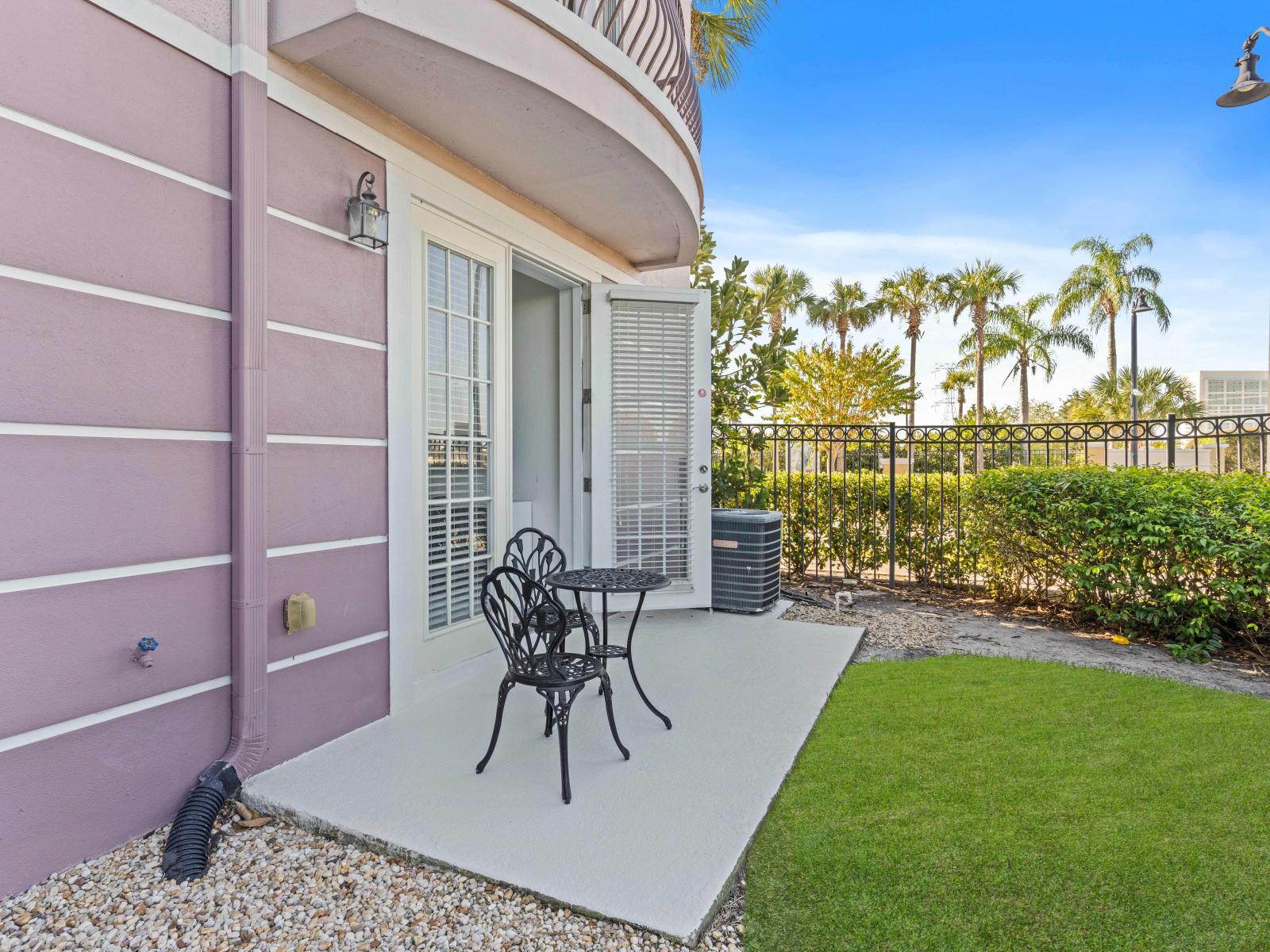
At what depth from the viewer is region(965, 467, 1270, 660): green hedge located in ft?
12.8

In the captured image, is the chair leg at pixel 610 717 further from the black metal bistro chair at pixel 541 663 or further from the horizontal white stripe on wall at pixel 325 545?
the horizontal white stripe on wall at pixel 325 545

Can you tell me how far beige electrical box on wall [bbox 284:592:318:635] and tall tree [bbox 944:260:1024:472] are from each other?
26502 millimetres

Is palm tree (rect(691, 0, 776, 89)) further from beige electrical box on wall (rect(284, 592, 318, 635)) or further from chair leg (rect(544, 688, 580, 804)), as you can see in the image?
chair leg (rect(544, 688, 580, 804))

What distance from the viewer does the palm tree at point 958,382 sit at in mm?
27078

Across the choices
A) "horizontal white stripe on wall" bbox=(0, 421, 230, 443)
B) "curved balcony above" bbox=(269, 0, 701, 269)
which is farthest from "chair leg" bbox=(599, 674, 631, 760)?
"curved balcony above" bbox=(269, 0, 701, 269)

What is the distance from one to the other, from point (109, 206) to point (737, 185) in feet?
43.3

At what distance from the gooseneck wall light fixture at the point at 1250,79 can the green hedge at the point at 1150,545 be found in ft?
9.23

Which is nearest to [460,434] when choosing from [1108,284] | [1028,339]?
[1028,339]

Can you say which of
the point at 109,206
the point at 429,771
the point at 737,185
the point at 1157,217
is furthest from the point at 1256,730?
the point at 1157,217

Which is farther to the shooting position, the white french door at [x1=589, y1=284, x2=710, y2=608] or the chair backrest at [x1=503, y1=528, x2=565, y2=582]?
the white french door at [x1=589, y1=284, x2=710, y2=608]

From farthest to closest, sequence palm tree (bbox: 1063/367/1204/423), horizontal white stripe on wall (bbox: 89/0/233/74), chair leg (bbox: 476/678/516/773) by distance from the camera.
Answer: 1. palm tree (bbox: 1063/367/1204/423)
2. chair leg (bbox: 476/678/516/773)
3. horizontal white stripe on wall (bbox: 89/0/233/74)

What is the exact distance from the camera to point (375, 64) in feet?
8.12

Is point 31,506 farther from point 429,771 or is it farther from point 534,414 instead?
point 534,414

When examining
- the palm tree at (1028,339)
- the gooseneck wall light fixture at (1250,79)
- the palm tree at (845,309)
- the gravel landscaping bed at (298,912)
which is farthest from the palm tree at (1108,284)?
the gravel landscaping bed at (298,912)
